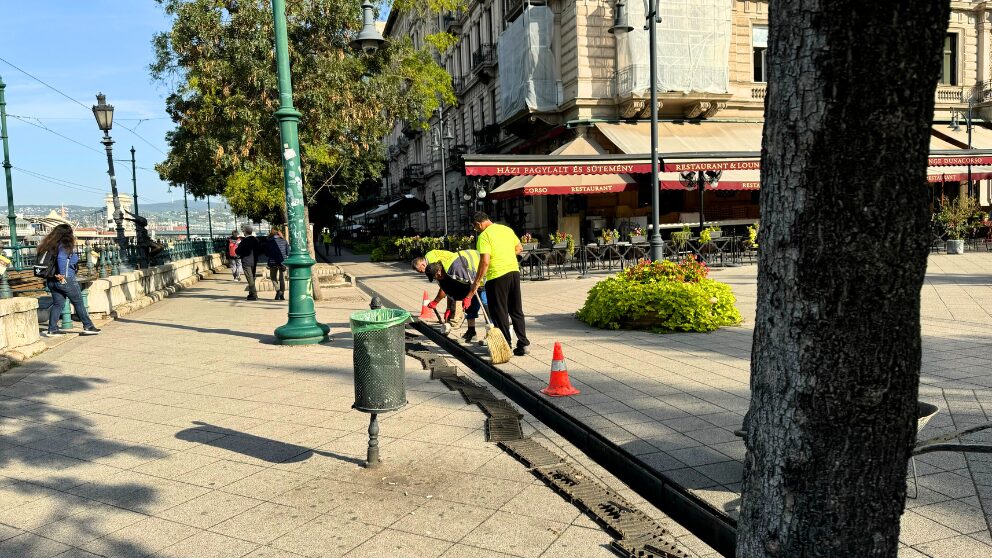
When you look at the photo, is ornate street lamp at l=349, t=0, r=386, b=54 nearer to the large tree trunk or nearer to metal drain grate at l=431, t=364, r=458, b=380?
metal drain grate at l=431, t=364, r=458, b=380

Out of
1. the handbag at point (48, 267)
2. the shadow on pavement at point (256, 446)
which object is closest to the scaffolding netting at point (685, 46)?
the handbag at point (48, 267)

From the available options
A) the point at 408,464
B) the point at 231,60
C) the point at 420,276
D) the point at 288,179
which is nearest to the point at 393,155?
the point at 420,276

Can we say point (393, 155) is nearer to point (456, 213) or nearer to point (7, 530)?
point (456, 213)

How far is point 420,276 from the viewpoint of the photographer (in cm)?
1980

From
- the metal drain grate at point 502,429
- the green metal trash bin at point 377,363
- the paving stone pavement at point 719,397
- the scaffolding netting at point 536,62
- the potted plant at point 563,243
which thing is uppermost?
the scaffolding netting at point 536,62

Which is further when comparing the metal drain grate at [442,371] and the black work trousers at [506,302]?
the black work trousers at [506,302]

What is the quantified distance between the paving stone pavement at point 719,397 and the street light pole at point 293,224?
296 centimetres

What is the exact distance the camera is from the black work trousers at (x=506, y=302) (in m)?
7.35

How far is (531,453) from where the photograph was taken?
4.39 m

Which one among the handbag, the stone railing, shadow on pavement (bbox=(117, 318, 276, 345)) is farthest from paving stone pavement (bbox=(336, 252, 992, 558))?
the stone railing

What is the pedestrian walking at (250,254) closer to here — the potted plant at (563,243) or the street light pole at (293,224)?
the street light pole at (293,224)

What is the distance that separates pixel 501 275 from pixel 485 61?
26894 mm

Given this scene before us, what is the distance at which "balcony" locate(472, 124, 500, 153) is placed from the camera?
3137cm

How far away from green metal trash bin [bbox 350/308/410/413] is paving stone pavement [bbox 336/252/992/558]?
1.55 metres
